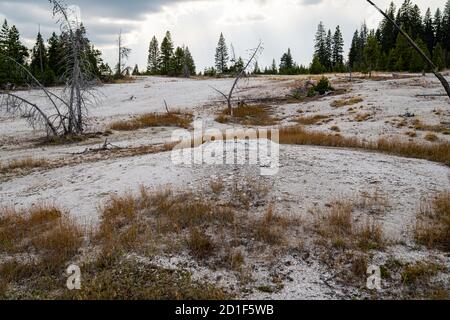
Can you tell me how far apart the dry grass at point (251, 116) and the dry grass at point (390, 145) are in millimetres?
8147

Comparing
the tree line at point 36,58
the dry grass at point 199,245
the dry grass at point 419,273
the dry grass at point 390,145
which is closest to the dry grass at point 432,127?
the dry grass at point 390,145

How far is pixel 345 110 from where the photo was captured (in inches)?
958

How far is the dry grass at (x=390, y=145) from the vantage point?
40.7 ft

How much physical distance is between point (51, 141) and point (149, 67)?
69.0 m

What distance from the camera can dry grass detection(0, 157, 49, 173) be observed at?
13062 mm

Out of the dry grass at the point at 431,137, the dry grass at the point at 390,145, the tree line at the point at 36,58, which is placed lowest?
the dry grass at the point at 390,145

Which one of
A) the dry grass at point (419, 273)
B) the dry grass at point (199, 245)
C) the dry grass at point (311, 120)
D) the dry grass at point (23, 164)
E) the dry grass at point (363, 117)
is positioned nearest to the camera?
the dry grass at point (419, 273)

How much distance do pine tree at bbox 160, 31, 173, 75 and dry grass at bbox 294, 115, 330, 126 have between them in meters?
54.6

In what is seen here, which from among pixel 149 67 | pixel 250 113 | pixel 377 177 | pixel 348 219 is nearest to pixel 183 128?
pixel 250 113

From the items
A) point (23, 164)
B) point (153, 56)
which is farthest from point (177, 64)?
point (23, 164)

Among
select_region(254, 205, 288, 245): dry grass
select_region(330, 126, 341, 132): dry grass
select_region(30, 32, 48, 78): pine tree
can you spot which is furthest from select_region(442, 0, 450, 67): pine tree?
select_region(254, 205, 288, 245): dry grass

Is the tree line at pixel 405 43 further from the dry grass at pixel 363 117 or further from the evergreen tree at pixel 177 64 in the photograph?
the dry grass at pixel 363 117

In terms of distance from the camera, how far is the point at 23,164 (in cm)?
1343

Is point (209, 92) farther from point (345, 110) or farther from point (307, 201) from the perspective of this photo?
point (307, 201)
